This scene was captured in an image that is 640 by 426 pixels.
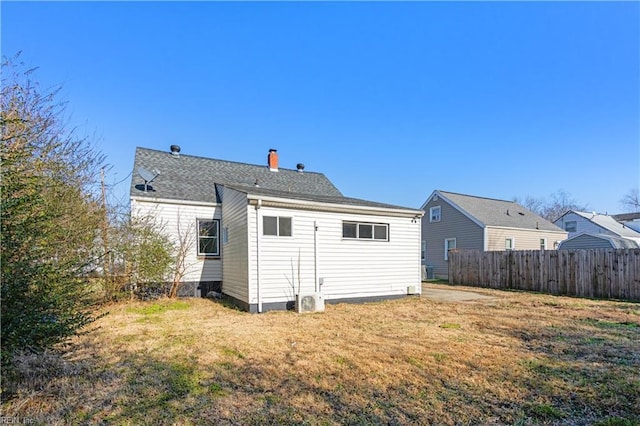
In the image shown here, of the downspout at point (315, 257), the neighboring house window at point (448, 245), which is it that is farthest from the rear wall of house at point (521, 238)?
the downspout at point (315, 257)

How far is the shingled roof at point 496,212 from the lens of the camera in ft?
67.7

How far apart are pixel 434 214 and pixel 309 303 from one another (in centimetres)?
1679

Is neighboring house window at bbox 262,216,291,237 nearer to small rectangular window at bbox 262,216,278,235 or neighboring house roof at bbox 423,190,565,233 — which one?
small rectangular window at bbox 262,216,278,235

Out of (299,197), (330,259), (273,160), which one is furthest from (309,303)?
(273,160)

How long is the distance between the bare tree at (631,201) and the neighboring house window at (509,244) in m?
40.8

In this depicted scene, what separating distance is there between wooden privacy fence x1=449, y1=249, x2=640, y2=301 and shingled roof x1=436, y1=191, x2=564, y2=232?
4.84 m

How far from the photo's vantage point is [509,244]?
2098 centimetres

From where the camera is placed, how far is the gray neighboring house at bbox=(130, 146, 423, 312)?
28.2 ft

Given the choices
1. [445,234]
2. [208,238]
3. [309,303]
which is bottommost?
[309,303]

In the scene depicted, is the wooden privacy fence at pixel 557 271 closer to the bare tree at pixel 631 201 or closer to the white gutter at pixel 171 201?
the white gutter at pixel 171 201

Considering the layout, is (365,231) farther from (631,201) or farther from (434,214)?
(631,201)

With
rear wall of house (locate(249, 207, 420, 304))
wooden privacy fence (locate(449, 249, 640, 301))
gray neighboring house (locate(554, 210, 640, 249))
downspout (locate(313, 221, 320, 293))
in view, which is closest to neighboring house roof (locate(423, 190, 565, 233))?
gray neighboring house (locate(554, 210, 640, 249))

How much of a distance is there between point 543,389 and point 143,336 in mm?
6507

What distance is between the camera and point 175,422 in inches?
116
